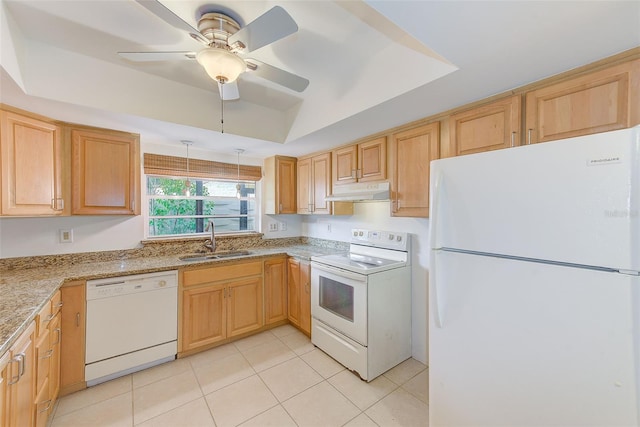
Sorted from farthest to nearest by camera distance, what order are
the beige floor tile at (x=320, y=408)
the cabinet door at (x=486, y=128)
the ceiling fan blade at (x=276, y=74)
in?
1. the beige floor tile at (x=320, y=408)
2. the cabinet door at (x=486, y=128)
3. the ceiling fan blade at (x=276, y=74)

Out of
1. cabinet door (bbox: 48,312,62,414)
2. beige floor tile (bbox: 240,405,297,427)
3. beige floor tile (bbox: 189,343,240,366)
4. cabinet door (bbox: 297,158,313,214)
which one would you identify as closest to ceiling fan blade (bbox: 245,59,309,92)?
cabinet door (bbox: 297,158,313,214)

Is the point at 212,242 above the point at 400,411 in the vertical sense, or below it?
above

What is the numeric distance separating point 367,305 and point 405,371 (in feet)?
2.48

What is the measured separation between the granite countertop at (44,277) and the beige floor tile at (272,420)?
53.4 inches

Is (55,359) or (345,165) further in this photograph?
(345,165)

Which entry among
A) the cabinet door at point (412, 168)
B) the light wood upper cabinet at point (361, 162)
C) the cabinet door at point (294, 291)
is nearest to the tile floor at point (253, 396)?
the cabinet door at point (294, 291)

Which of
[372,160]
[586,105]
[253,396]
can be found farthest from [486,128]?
[253,396]

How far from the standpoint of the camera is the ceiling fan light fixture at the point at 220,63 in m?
1.37

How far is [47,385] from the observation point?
1612mm

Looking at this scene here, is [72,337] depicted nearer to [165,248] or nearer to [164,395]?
[164,395]

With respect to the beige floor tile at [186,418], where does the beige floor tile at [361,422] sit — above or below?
below

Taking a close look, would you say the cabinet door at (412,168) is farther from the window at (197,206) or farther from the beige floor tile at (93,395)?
the beige floor tile at (93,395)

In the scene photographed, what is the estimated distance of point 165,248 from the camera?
287 centimetres

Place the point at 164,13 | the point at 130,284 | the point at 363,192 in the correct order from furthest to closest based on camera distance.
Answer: the point at 363,192 → the point at 130,284 → the point at 164,13
